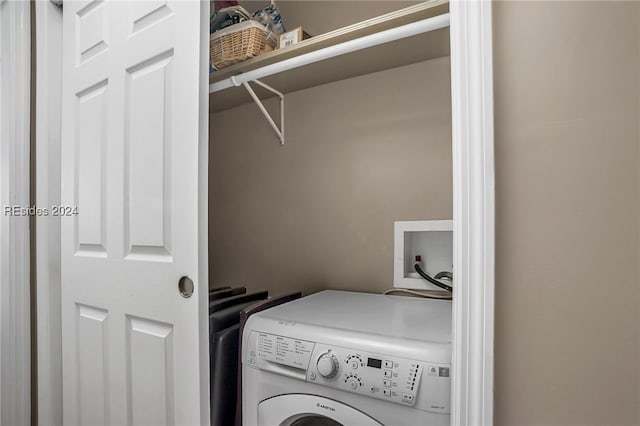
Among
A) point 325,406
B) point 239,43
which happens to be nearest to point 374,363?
point 325,406

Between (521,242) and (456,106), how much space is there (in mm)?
275

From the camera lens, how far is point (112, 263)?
49.1 inches

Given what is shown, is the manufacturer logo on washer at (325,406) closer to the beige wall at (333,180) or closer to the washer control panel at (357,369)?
the washer control panel at (357,369)

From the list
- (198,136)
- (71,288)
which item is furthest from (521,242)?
(71,288)

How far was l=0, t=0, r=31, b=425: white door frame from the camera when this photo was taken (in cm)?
143

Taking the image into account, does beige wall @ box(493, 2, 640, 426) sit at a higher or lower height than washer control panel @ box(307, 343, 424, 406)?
higher

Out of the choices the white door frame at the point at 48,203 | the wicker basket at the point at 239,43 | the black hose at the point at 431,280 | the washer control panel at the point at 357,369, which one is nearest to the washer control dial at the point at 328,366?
the washer control panel at the point at 357,369

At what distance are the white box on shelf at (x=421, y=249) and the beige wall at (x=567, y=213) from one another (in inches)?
30.0

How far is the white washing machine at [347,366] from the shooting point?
0.81 metres

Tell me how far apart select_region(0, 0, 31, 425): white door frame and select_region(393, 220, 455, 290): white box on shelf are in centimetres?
158

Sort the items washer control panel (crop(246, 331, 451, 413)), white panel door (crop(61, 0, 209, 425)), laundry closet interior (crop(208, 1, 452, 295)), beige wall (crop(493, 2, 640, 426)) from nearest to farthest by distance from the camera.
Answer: beige wall (crop(493, 2, 640, 426))
washer control panel (crop(246, 331, 451, 413))
white panel door (crop(61, 0, 209, 425))
laundry closet interior (crop(208, 1, 452, 295))

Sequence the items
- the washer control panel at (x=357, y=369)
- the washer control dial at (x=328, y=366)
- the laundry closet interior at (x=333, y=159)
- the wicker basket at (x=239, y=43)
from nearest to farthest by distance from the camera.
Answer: the washer control panel at (x=357, y=369)
the washer control dial at (x=328, y=366)
the wicker basket at (x=239, y=43)
the laundry closet interior at (x=333, y=159)

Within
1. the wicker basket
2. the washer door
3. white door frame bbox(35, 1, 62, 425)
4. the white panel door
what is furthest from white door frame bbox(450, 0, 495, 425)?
white door frame bbox(35, 1, 62, 425)

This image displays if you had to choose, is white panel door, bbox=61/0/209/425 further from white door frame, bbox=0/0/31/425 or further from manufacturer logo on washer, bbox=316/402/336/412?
manufacturer logo on washer, bbox=316/402/336/412
